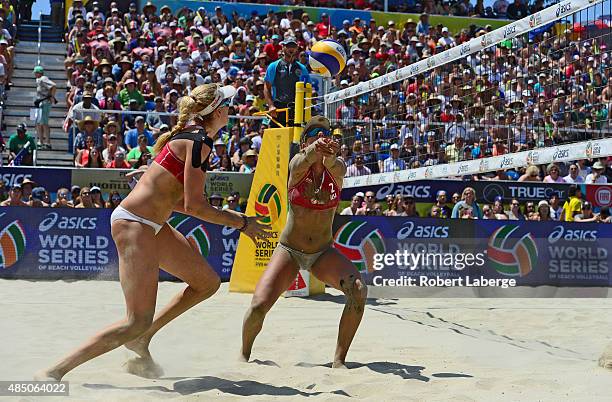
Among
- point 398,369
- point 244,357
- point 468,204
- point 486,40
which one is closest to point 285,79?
point 486,40

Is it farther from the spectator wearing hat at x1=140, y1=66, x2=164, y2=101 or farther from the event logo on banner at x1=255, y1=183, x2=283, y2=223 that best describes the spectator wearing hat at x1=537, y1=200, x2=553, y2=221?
the spectator wearing hat at x1=140, y1=66, x2=164, y2=101

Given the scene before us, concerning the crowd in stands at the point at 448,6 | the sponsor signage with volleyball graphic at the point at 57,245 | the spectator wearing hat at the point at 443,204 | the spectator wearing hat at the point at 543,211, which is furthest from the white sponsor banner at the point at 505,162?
the crowd in stands at the point at 448,6

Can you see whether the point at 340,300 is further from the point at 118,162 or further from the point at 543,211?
the point at 118,162

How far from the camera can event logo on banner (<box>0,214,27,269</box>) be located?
10039 millimetres

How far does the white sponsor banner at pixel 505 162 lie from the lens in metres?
5.96

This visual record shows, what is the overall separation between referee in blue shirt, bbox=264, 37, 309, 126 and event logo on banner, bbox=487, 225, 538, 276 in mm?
3022

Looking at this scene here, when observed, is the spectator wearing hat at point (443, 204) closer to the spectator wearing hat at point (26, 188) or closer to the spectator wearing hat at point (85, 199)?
the spectator wearing hat at point (85, 199)

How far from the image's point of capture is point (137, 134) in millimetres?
12578

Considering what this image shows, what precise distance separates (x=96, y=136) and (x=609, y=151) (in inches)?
337

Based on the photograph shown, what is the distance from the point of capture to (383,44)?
58.1 feet

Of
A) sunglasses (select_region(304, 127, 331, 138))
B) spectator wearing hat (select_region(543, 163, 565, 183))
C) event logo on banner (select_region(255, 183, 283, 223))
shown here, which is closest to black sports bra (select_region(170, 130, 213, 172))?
sunglasses (select_region(304, 127, 331, 138))

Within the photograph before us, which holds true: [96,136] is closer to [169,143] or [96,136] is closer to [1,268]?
[1,268]

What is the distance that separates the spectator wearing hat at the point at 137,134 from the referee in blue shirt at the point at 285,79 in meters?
3.24

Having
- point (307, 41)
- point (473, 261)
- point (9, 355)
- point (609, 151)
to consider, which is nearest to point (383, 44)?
point (307, 41)
